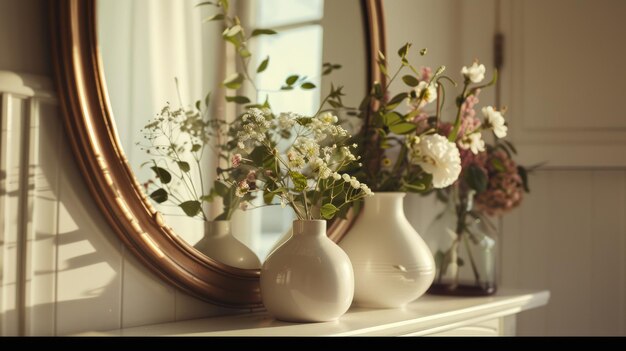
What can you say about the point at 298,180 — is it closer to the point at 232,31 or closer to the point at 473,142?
the point at 232,31

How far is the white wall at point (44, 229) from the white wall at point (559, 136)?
3.41ft

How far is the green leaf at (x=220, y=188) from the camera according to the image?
141cm

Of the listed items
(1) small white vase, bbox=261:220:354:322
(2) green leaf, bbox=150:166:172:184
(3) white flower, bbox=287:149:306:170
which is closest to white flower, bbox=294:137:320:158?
(3) white flower, bbox=287:149:306:170

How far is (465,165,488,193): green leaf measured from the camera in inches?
69.8

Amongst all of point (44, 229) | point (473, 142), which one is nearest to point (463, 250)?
→ point (473, 142)

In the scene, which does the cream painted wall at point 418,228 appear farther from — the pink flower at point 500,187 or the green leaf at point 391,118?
the green leaf at point 391,118

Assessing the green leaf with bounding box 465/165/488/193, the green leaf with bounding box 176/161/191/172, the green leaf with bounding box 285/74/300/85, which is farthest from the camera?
the green leaf with bounding box 465/165/488/193

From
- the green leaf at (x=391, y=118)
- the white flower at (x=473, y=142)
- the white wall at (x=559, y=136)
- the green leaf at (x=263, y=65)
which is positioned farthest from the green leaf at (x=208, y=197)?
the white wall at (x=559, y=136)

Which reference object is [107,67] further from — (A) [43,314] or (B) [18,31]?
(A) [43,314]

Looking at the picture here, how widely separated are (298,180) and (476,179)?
1.90 feet

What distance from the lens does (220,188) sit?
1.42 m

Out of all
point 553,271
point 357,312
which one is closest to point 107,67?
point 357,312

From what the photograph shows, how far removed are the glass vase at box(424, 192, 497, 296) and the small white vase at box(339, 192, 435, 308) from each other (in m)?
0.24

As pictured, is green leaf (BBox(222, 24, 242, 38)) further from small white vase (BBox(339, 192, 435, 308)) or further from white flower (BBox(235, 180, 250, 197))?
small white vase (BBox(339, 192, 435, 308))
